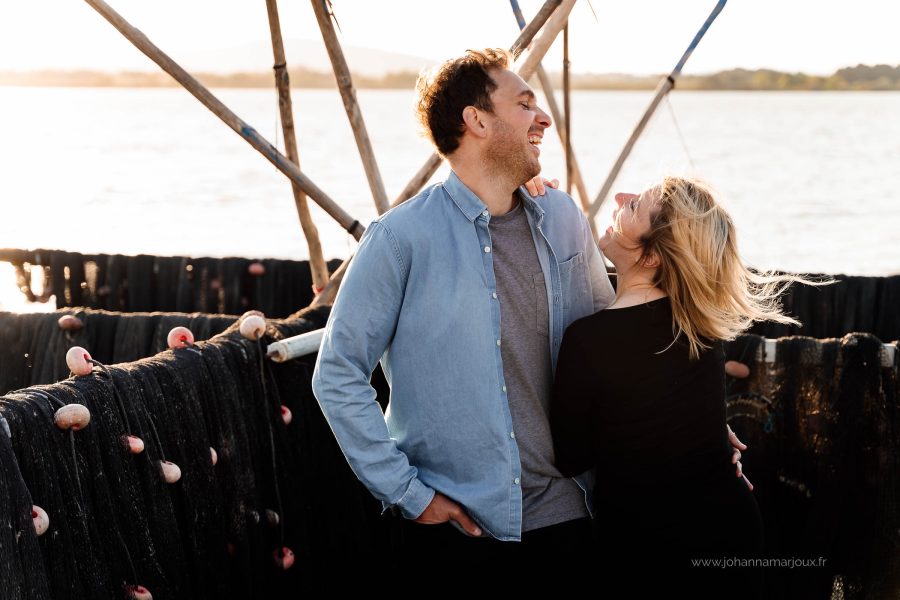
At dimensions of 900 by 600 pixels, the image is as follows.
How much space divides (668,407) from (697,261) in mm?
415

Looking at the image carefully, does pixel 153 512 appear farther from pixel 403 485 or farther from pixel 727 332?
pixel 727 332

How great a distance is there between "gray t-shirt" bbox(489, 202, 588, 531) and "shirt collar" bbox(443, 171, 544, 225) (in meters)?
0.13

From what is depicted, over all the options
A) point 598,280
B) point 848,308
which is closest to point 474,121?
point 598,280

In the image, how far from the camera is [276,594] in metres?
3.70

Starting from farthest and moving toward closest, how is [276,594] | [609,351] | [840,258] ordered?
[840,258], [276,594], [609,351]

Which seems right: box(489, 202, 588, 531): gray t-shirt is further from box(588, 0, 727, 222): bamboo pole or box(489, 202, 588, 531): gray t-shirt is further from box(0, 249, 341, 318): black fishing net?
box(0, 249, 341, 318): black fishing net

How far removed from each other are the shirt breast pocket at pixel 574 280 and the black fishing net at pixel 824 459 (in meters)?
1.43

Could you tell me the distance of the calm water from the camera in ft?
58.7

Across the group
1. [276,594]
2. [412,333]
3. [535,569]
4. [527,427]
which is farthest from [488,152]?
[276,594]

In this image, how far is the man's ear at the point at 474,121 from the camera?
2.87 meters

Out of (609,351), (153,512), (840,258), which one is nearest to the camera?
(609,351)

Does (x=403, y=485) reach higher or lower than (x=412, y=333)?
lower

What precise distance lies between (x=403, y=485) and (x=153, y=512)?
2.61ft

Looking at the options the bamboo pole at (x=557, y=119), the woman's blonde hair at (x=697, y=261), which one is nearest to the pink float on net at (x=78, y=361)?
the woman's blonde hair at (x=697, y=261)
